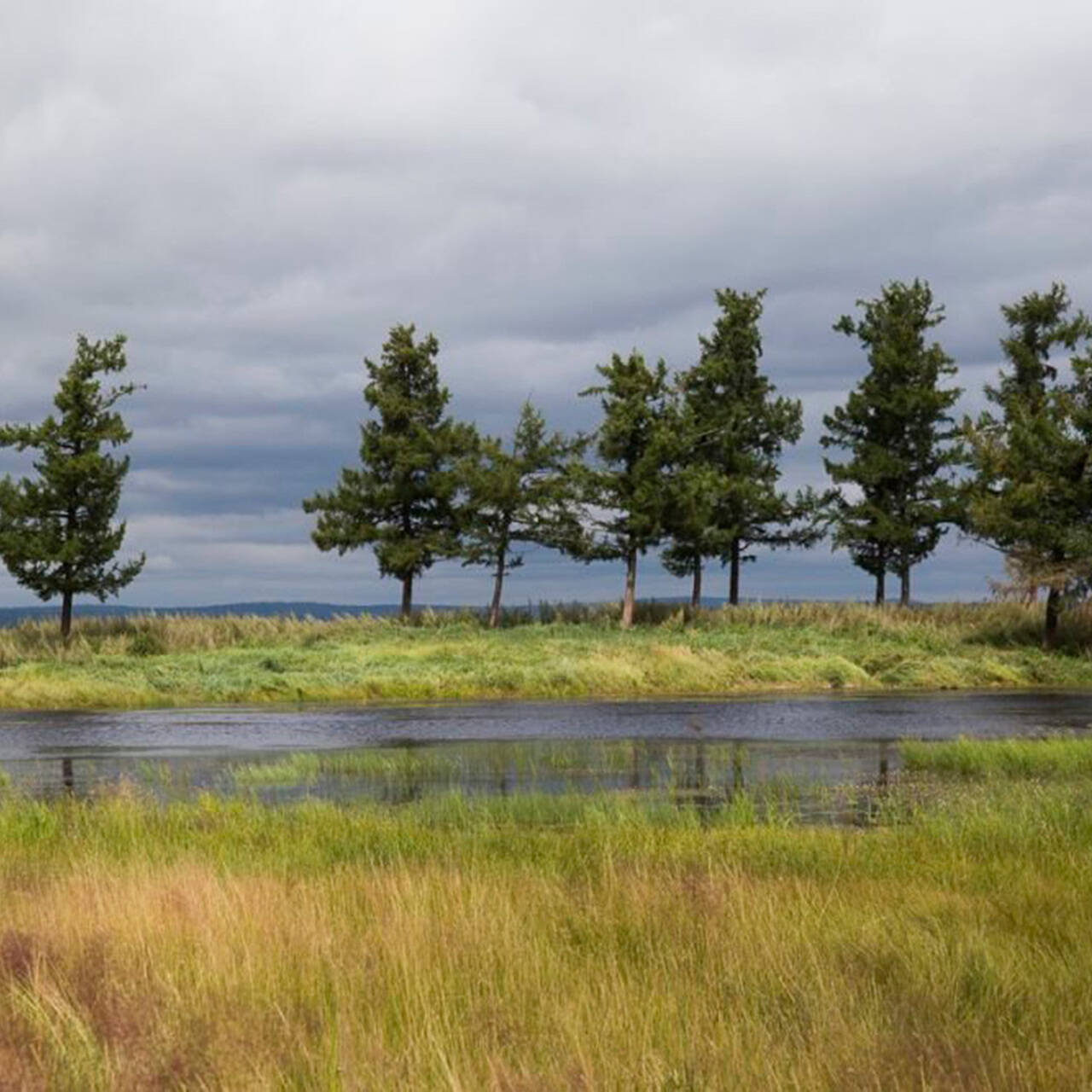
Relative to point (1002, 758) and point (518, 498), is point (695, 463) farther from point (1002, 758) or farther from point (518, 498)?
point (1002, 758)

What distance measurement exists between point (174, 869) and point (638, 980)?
5228mm

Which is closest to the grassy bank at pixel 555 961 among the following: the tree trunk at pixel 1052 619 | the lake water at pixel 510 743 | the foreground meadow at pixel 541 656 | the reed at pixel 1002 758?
the lake water at pixel 510 743

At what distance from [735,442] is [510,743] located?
3769cm

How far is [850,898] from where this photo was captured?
10070mm

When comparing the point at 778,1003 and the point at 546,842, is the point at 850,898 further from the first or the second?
the point at 546,842

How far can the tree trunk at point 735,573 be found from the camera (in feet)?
210

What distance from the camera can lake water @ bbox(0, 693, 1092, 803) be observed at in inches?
838

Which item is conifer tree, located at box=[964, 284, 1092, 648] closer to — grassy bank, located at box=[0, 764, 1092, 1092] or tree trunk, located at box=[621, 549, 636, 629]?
tree trunk, located at box=[621, 549, 636, 629]

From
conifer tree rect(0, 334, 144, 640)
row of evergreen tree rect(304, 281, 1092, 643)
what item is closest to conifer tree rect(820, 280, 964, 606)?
row of evergreen tree rect(304, 281, 1092, 643)

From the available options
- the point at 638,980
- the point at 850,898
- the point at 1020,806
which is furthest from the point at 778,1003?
the point at 1020,806

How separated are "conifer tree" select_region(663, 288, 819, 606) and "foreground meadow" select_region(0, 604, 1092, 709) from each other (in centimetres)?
341

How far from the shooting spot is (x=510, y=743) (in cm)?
2827

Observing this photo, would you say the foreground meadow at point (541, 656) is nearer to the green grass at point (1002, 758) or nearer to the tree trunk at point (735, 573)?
the tree trunk at point (735, 573)

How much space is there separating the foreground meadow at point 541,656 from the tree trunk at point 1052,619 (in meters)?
0.50
